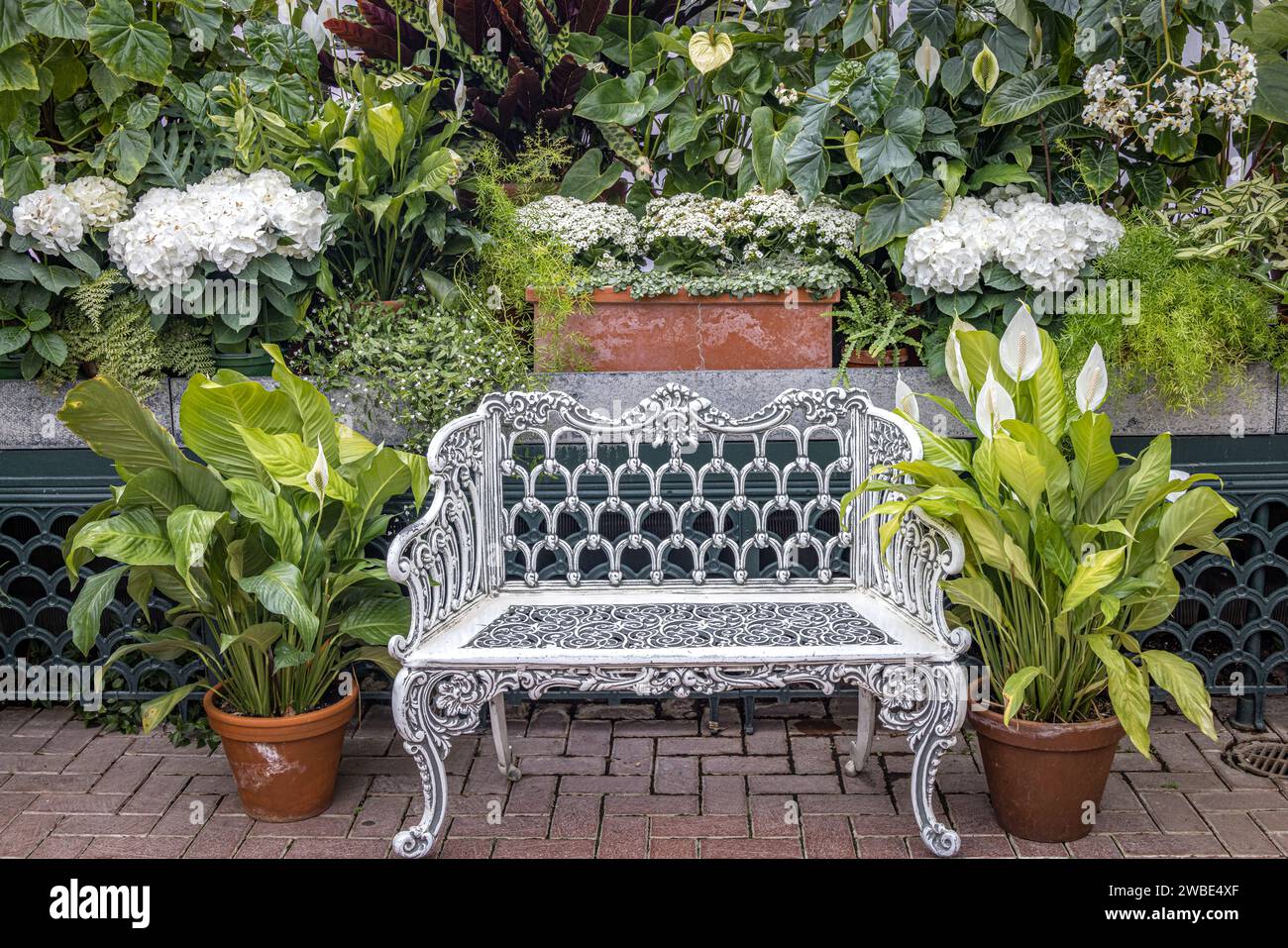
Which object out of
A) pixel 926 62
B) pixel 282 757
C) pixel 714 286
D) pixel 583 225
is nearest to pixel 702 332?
pixel 714 286

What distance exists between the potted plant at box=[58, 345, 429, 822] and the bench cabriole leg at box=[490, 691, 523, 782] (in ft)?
1.18

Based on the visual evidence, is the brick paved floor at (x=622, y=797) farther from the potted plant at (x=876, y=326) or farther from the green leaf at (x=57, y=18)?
the green leaf at (x=57, y=18)

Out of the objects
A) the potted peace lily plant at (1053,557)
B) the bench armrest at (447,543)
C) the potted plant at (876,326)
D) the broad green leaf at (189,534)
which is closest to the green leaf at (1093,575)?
the potted peace lily plant at (1053,557)

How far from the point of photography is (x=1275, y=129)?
3.76 metres

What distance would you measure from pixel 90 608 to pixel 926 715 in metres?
2.24

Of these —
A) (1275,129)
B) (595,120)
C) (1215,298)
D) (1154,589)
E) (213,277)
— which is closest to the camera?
(1154,589)

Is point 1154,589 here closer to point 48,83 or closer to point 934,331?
point 934,331

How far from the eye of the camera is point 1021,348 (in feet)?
8.78

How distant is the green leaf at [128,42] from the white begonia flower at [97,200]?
38 centimetres

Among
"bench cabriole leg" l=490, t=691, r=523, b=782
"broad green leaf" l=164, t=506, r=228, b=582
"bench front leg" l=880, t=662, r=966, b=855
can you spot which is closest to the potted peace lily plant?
"bench front leg" l=880, t=662, r=966, b=855

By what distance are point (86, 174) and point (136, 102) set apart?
33 cm

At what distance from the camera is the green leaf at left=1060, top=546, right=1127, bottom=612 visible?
8.00 ft

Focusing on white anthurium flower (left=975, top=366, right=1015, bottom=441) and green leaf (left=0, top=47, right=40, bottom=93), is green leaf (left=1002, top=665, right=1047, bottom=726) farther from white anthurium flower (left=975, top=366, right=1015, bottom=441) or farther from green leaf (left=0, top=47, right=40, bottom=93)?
green leaf (left=0, top=47, right=40, bottom=93)

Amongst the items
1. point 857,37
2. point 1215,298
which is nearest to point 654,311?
point 857,37
